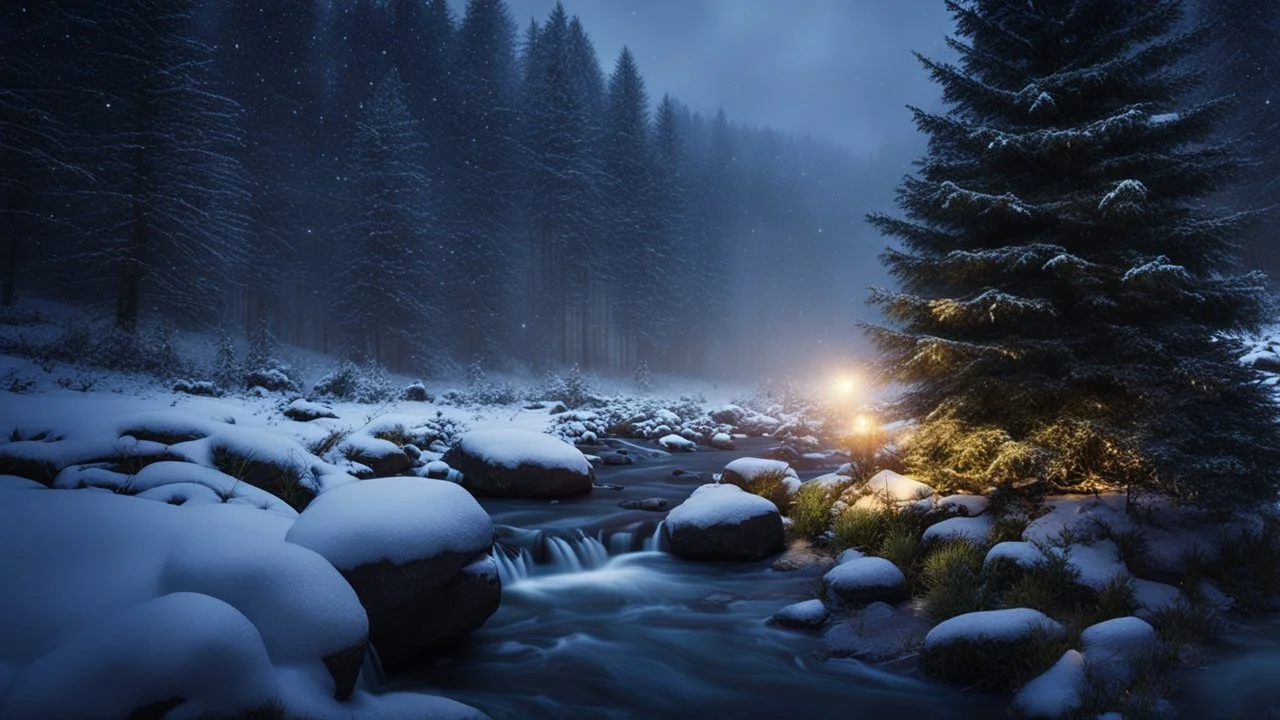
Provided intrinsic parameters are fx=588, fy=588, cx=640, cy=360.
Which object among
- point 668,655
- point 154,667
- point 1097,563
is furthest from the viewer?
point 668,655

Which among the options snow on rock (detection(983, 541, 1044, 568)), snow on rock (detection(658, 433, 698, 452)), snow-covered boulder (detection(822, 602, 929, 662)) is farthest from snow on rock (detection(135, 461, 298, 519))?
snow on rock (detection(658, 433, 698, 452))

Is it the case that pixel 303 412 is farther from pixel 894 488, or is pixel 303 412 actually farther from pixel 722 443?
pixel 722 443

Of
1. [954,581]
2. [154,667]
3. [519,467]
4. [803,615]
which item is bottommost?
[803,615]

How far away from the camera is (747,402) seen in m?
36.8

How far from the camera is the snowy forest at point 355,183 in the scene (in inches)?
770

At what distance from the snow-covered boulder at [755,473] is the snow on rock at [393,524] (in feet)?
18.5

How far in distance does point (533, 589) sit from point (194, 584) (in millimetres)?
4814

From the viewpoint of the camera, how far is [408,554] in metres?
5.36

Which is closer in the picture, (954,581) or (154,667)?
(154,667)

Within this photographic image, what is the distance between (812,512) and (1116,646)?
435 centimetres

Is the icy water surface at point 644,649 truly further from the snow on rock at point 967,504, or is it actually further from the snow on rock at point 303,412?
the snow on rock at point 303,412

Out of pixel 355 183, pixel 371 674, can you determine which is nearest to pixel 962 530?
pixel 371 674

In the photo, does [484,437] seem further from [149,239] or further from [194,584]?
[149,239]

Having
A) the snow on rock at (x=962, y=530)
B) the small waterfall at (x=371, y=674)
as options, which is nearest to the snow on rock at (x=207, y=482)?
the small waterfall at (x=371, y=674)
